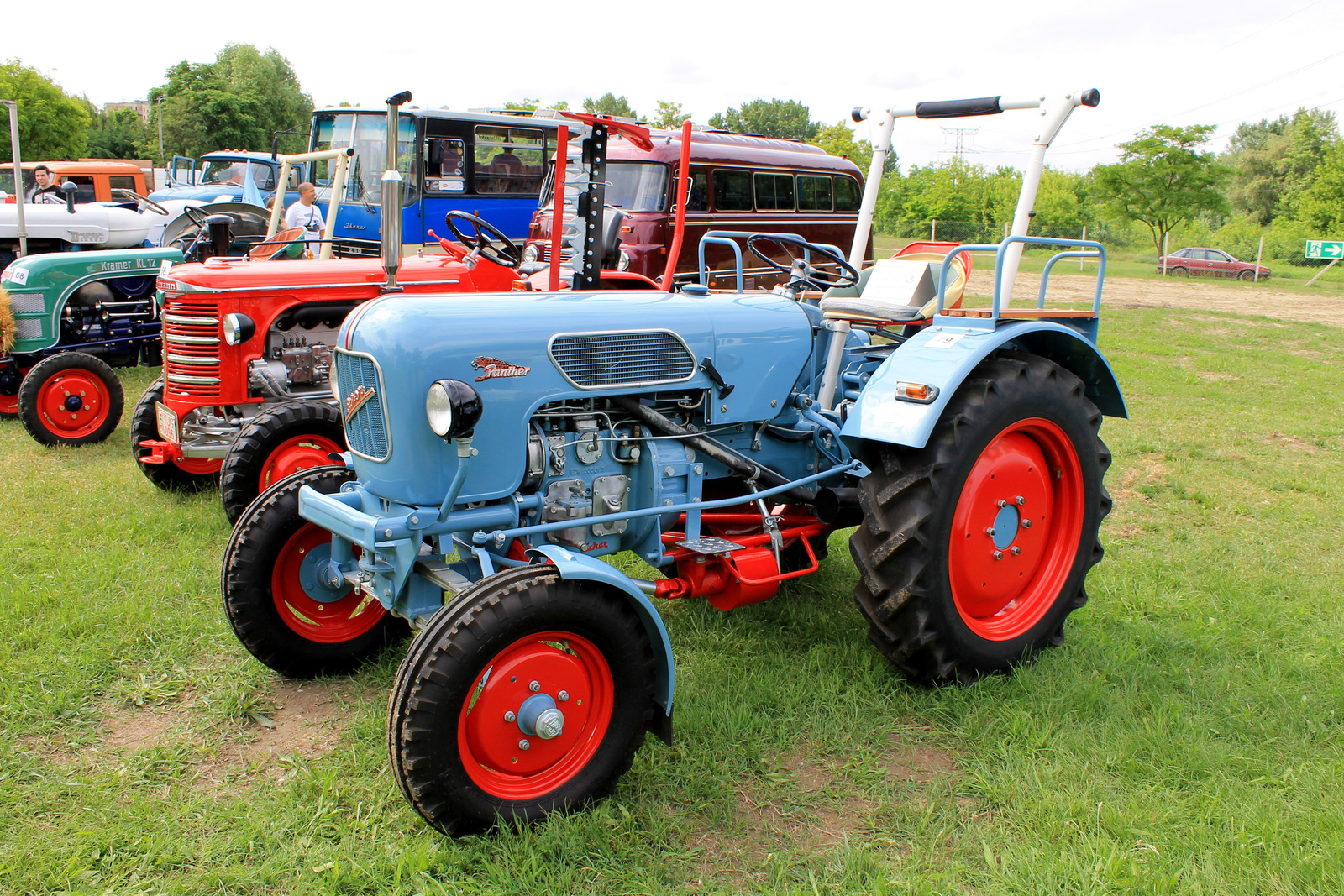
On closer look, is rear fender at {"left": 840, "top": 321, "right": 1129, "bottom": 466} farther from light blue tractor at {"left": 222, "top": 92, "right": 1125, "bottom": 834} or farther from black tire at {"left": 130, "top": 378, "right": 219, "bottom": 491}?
black tire at {"left": 130, "top": 378, "right": 219, "bottom": 491}

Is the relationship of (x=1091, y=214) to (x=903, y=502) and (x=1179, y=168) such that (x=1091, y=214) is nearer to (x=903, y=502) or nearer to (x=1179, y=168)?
(x=1179, y=168)

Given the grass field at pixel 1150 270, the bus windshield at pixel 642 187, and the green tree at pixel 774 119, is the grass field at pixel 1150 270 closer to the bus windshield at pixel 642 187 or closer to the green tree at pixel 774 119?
the bus windshield at pixel 642 187

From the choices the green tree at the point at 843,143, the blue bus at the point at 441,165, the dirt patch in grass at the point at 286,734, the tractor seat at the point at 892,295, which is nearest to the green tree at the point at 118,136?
the green tree at the point at 843,143

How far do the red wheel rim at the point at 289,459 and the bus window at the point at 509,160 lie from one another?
885 centimetres

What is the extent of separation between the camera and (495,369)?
261 cm

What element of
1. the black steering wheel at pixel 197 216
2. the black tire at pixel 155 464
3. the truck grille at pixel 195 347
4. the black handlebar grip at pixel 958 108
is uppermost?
the black handlebar grip at pixel 958 108

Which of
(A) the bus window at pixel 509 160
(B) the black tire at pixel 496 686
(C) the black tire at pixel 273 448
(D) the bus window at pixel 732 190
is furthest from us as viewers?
(A) the bus window at pixel 509 160

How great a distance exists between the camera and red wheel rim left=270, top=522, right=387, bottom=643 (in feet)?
10.4

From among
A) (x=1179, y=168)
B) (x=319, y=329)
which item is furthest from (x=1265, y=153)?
(x=319, y=329)

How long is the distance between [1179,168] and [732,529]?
33076 millimetres

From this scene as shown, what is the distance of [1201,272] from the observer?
27.3 meters

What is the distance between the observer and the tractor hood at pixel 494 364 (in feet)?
8.29

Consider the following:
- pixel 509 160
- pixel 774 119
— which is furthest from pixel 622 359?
pixel 774 119

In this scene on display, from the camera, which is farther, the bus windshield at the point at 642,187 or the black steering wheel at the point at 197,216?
the bus windshield at the point at 642,187
